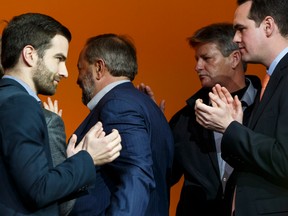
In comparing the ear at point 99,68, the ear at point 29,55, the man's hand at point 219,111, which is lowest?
the man's hand at point 219,111

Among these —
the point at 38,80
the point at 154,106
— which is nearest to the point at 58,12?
the point at 154,106

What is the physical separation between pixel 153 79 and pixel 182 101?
0.21 metres

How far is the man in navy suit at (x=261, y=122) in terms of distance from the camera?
2.04 meters

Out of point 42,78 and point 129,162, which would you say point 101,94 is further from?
point 42,78

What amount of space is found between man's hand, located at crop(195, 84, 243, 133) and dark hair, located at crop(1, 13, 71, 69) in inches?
21.8

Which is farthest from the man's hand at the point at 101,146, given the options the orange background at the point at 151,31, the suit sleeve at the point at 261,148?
the orange background at the point at 151,31

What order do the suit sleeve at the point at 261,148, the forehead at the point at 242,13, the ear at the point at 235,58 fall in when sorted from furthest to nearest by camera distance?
the ear at the point at 235,58
the forehead at the point at 242,13
the suit sleeve at the point at 261,148

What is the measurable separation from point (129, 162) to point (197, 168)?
0.51 meters

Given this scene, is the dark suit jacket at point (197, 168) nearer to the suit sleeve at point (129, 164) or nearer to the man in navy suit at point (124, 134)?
the man in navy suit at point (124, 134)

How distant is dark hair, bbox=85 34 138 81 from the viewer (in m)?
2.71

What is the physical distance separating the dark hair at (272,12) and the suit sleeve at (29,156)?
87 cm

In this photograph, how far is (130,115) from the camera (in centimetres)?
244

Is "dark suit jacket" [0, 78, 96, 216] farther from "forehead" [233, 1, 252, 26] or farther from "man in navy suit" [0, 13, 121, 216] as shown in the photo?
"forehead" [233, 1, 252, 26]

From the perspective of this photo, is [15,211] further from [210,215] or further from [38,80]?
[210,215]
